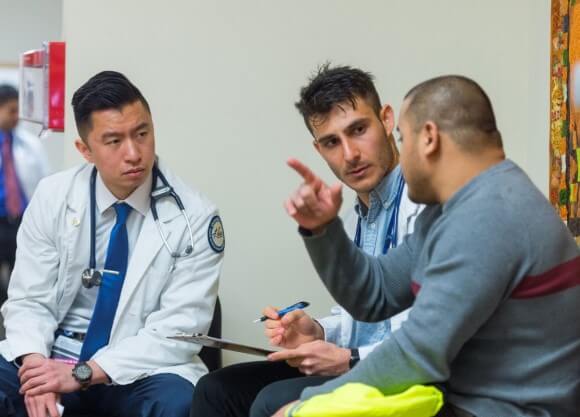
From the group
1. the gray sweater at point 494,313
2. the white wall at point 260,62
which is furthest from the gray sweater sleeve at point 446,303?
the white wall at point 260,62

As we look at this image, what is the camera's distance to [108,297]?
2.46m

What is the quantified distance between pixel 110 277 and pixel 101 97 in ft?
1.73

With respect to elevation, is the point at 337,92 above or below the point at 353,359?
above

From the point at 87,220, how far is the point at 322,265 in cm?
110

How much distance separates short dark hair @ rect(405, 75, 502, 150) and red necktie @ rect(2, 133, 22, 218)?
2894 millimetres

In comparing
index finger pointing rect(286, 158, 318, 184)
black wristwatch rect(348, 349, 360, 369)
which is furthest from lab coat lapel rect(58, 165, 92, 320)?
index finger pointing rect(286, 158, 318, 184)

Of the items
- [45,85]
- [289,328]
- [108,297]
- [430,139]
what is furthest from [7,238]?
[430,139]

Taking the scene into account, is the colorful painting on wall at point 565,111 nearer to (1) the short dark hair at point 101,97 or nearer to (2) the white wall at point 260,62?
(2) the white wall at point 260,62

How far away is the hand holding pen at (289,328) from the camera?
6.48 feet

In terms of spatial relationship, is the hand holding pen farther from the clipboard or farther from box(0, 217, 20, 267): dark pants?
box(0, 217, 20, 267): dark pants

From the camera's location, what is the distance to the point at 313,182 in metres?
1.58

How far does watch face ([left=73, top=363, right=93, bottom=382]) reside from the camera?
2295 millimetres

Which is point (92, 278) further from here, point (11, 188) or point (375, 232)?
point (11, 188)

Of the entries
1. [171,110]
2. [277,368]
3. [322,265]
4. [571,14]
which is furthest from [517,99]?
[322,265]
